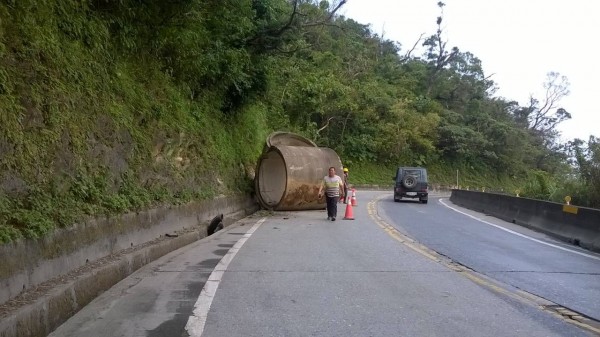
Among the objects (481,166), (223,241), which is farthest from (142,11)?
(481,166)

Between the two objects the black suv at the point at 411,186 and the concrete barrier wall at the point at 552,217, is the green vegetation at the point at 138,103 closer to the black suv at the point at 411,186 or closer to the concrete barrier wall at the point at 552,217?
the concrete barrier wall at the point at 552,217

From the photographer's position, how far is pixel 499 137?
65.1 m

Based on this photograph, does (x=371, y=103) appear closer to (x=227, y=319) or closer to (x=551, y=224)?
(x=551, y=224)

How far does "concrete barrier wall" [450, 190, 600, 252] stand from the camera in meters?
13.3

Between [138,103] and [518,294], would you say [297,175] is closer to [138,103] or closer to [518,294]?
[138,103]

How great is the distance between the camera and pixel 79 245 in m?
7.03

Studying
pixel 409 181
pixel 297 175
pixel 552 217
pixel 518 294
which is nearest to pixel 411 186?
pixel 409 181

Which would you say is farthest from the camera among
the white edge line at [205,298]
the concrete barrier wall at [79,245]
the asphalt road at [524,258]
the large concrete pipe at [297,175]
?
the large concrete pipe at [297,175]

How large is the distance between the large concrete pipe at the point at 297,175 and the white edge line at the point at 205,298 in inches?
345

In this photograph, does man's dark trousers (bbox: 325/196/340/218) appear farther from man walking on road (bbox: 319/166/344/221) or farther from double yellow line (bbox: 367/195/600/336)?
double yellow line (bbox: 367/195/600/336)

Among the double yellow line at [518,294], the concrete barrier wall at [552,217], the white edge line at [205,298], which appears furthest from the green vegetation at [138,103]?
the double yellow line at [518,294]

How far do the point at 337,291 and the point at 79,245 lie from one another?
3329mm

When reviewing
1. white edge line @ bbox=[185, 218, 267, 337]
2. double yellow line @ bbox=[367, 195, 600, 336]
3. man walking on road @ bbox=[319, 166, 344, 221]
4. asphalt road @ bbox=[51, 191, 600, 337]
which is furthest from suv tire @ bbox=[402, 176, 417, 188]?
white edge line @ bbox=[185, 218, 267, 337]

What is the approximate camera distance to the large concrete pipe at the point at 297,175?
19.3 metres
